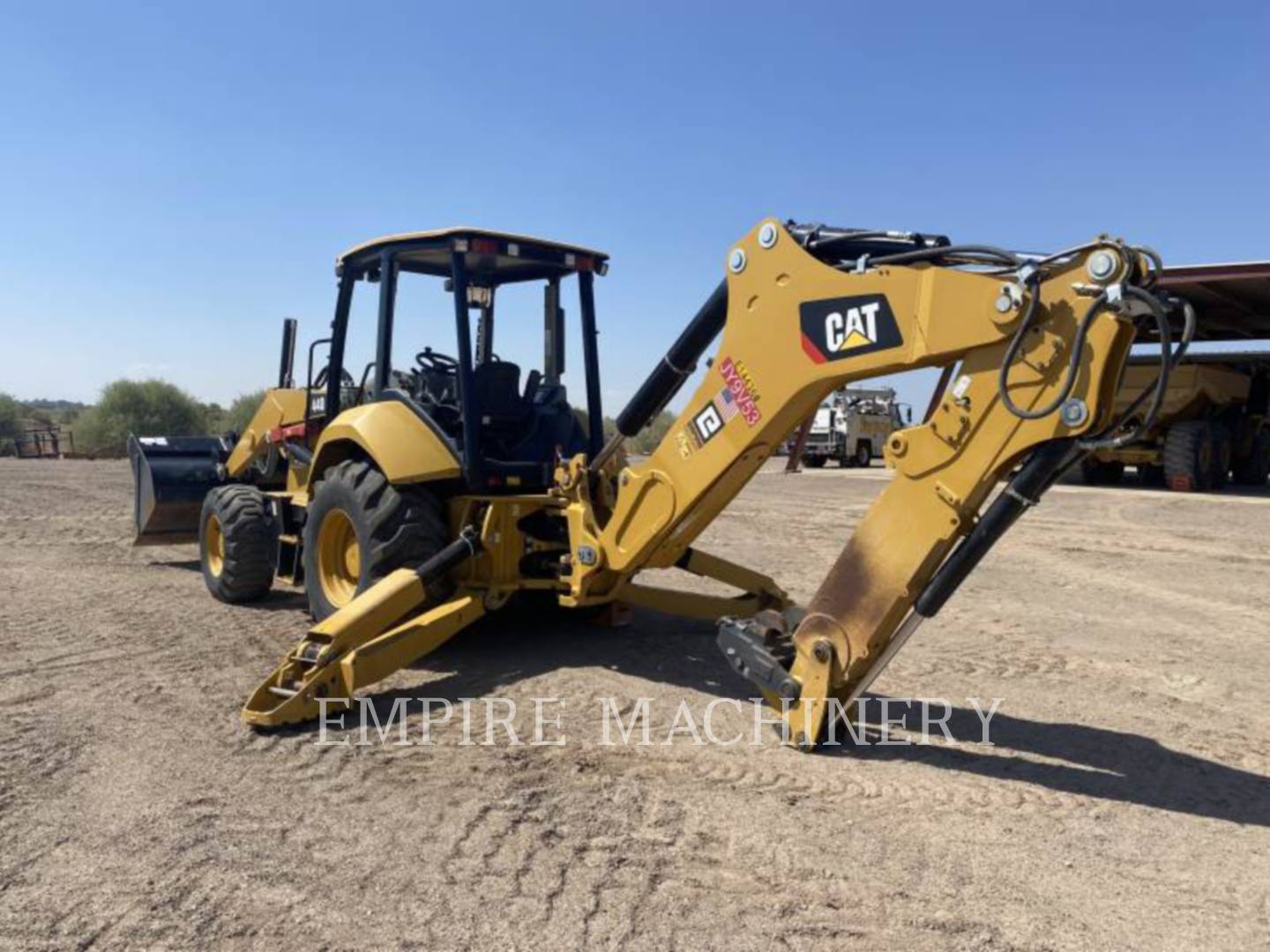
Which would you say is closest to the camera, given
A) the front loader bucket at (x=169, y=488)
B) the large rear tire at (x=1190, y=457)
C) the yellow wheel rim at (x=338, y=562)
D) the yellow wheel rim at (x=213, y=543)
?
the yellow wheel rim at (x=338, y=562)

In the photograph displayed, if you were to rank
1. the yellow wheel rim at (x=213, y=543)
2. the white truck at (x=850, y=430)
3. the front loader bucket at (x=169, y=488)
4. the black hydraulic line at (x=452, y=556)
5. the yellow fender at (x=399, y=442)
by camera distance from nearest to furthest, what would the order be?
the black hydraulic line at (x=452, y=556)
the yellow fender at (x=399, y=442)
the yellow wheel rim at (x=213, y=543)
the front loader bucket at (x=169, y=488)
the white truck at (x=850, y=430)

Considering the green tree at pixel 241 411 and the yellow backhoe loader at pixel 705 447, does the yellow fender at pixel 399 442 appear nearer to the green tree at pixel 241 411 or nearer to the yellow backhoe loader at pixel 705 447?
the yellow backhoe loader at pixel 705 447

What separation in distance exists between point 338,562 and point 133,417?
1358 inches

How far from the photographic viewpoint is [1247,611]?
816cm

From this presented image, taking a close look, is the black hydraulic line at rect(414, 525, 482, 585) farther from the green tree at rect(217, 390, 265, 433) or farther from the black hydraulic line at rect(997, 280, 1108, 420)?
the green tree at rect(217, 390, 265, 433)

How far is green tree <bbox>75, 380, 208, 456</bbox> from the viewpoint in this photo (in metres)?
36.1

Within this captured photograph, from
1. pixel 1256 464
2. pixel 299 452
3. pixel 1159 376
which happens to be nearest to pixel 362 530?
pixel 299 452

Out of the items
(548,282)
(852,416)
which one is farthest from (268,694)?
(852,416)

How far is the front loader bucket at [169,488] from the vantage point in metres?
9.16

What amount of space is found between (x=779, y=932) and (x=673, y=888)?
385 millimetres

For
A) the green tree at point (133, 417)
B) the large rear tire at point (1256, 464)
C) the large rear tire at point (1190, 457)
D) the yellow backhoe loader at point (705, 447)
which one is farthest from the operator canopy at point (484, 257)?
the green tree at point (133, 417)

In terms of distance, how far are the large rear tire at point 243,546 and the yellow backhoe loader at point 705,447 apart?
0.02 m

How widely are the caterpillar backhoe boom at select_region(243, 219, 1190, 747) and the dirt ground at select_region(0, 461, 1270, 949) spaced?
1.37 feet

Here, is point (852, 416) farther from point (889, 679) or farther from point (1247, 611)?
point (889, 679)
